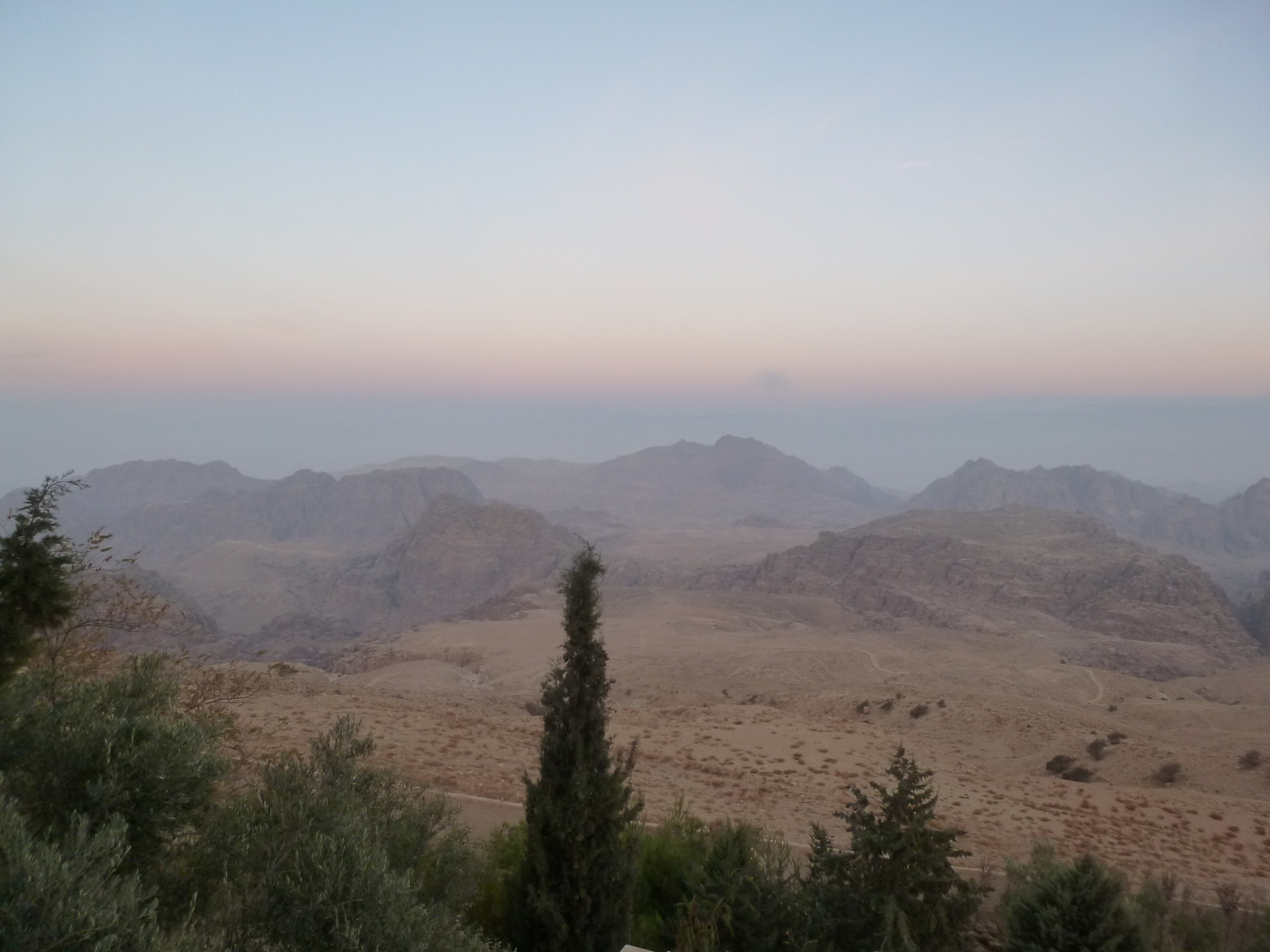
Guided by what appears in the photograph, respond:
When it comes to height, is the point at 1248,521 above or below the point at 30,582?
below

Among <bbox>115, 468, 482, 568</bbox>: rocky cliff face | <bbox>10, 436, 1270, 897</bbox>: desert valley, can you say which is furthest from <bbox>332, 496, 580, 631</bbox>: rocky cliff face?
<bbox>115, 468, 482, 568</bbox>: rocky cliff face

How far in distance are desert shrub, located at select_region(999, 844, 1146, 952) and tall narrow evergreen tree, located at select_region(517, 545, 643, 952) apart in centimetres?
459

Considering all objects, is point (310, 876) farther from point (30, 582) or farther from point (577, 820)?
point (30, 582)

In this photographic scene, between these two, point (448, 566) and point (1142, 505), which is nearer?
point (448, 566)

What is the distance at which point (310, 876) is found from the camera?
206 inches

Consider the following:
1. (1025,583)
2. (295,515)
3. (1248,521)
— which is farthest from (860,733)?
(1248,521)

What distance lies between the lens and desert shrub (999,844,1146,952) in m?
7.68

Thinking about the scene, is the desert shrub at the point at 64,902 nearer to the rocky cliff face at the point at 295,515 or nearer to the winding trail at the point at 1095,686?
the winding trail at the point at 1095,686

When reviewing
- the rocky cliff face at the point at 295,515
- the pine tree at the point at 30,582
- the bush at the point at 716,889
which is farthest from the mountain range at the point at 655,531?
the pine tree at the point at 30,582

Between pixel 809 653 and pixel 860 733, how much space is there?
18137mm

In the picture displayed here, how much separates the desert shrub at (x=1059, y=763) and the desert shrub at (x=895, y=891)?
57.6ft

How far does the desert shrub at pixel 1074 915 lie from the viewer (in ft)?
25.2

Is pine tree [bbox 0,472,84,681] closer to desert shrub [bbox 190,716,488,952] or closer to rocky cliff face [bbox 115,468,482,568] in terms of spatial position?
desert shrub [bbox 190,716,488,952]

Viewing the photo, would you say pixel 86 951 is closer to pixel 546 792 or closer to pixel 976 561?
pixel 546 792
